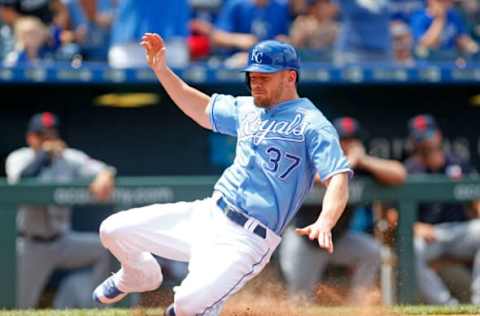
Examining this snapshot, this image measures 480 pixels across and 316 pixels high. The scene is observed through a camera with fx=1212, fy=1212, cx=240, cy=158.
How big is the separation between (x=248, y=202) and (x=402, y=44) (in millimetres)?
5394

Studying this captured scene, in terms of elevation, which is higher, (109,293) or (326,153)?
(326,153)

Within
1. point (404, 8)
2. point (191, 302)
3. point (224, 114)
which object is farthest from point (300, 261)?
point (191, 302)

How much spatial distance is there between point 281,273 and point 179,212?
3553 mm

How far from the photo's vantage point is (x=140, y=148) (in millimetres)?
10180

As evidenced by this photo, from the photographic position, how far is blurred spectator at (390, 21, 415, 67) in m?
10.4

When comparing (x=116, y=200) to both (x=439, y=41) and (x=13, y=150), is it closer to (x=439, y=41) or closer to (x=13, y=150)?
(x=13, y=150)

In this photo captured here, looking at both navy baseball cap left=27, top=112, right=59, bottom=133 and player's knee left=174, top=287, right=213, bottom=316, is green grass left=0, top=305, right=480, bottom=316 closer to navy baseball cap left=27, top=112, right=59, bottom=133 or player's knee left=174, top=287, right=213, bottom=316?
player's knee left=174, top=287, right=213, bottom=316

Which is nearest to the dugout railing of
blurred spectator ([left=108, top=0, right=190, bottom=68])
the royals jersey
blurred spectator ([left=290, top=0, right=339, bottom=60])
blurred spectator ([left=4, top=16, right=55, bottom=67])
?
blurred spectator ([left=108, top=0, right=190, bottom=68])

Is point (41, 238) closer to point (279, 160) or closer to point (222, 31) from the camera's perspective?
point (222, 31)

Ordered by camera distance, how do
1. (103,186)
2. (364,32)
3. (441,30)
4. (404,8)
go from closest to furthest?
(103,186)
(364,32)
(441,30)
(404,8)

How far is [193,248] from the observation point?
5504mm

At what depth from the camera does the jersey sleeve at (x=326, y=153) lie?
205 inches

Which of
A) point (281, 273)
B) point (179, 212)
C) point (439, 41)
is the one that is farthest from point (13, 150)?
point (179, 212)

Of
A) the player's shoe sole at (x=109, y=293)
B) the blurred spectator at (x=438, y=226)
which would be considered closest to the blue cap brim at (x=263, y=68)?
the player's shoe sole at (x=109, y=293)
